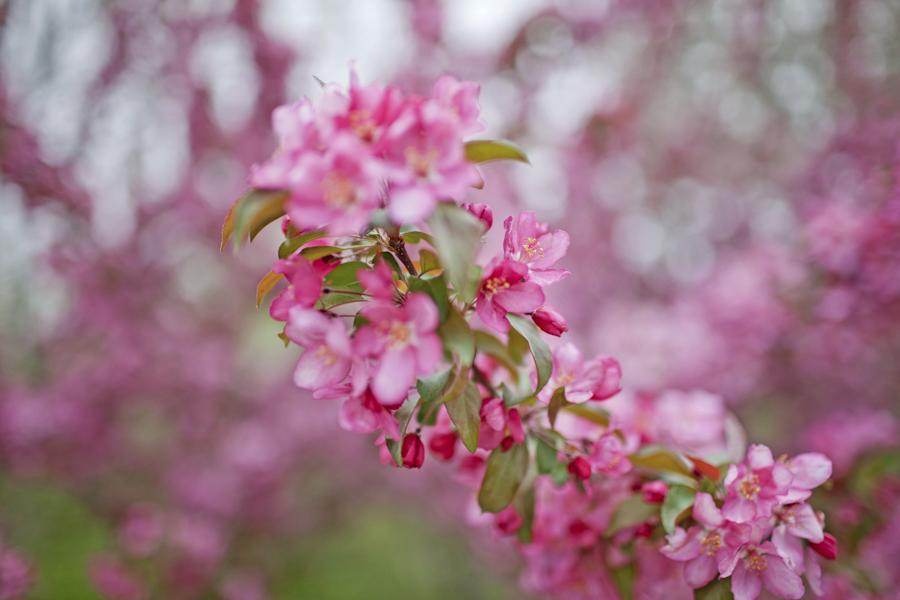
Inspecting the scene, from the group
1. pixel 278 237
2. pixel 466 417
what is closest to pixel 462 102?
pixel 466 417

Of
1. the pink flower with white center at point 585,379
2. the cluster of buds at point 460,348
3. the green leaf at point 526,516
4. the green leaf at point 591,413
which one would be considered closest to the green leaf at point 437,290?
the cluster of buds at point 460,348

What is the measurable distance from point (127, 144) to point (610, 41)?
382cm

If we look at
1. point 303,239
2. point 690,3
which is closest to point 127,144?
point 303,239

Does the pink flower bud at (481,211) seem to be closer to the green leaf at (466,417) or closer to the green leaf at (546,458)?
the green leaf at (466,417)

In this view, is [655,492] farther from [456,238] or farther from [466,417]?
[456,238]

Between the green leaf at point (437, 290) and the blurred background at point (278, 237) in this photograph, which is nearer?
the green leaf at point (437, 290)

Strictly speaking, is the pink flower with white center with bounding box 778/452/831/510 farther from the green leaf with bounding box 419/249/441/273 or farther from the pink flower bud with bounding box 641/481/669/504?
the green leaf with bounding box 419/249/441/273

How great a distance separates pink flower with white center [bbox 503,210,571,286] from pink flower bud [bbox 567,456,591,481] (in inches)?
15.6

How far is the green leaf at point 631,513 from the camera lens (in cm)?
105

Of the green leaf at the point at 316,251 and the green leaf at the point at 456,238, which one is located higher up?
the green leaf at the point at 456,238

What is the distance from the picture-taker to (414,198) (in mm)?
653

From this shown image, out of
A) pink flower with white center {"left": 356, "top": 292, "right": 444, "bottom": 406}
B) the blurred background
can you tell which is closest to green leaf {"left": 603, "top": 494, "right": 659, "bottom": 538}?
pink flower with white center {"left": 356, "top": 292, "right": 444, "bottom": 406}

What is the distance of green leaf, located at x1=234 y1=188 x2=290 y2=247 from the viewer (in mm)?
656

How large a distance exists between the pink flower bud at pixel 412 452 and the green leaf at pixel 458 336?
25 cm
